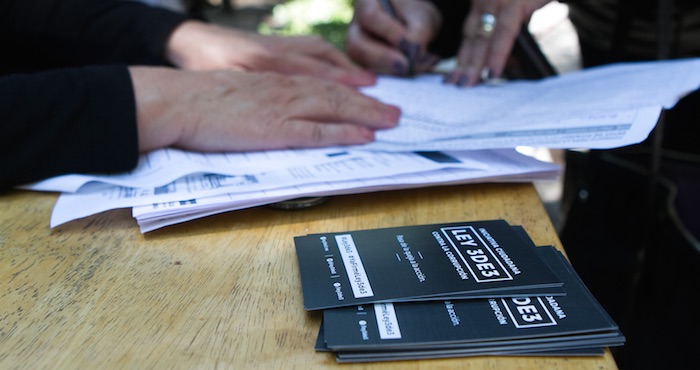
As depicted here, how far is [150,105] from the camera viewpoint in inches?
25.9

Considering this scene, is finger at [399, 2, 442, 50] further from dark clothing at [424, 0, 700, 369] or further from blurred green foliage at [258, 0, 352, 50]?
blurred green foliage at [258, 0, 352, 50]

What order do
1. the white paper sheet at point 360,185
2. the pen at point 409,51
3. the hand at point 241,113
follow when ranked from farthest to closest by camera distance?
the pen at point 409,51 → the hand at point 241,113 → the white paper sheet at point 360,185

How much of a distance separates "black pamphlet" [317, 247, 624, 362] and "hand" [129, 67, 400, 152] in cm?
37

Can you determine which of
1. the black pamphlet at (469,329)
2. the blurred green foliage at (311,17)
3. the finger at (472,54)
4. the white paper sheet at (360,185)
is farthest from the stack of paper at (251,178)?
the blurred green foliage at (311,17)

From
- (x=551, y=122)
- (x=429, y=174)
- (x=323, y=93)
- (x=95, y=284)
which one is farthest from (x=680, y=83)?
(x=95, y=284)

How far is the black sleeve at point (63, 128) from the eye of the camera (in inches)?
24.6

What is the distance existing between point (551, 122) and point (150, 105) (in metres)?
0.45

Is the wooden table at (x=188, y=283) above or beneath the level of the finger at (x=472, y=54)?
beneath

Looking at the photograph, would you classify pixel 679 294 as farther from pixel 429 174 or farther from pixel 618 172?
pixel 429 174

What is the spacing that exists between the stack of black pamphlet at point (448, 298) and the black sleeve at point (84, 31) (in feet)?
2.17

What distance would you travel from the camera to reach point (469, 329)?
0.36 m

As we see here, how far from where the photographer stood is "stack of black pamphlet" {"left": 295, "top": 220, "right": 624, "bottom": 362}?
352mm

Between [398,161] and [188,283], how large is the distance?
0.29 meters

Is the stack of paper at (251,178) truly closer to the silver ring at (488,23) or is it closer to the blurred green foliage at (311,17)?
the silver ring at (488,23)
